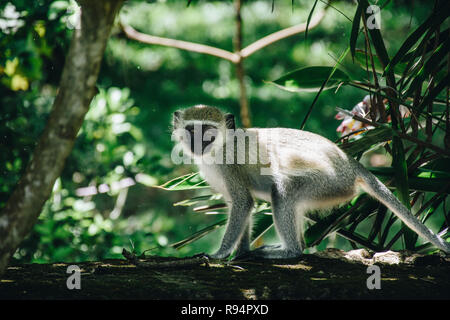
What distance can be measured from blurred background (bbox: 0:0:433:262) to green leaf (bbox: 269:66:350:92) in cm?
13

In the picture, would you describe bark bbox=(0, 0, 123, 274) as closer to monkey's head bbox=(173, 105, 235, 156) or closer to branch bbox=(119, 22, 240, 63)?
monkey's head bbox=(173, 105, 235, 156)

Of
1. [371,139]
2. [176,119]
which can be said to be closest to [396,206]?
[371,139]

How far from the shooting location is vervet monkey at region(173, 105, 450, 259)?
2.88m

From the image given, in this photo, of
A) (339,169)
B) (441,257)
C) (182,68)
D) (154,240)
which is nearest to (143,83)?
(182,68)

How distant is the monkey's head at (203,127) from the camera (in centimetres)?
327

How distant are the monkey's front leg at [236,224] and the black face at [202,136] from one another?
427 mm

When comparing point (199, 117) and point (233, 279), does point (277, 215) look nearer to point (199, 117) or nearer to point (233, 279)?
point (233, 279)

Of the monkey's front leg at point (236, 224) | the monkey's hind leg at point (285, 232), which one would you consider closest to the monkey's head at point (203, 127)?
the monkey's front leg at point (236, 224)

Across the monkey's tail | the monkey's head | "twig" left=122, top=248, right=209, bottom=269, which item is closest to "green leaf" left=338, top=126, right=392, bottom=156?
the monkey's tail

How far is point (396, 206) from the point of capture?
281cm

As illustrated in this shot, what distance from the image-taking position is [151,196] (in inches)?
319

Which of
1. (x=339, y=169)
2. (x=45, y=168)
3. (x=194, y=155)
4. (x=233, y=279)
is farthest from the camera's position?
(x=194, y=155)

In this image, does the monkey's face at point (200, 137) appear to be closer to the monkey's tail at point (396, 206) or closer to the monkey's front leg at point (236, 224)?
the monkey's front leg at point (236, 224)
